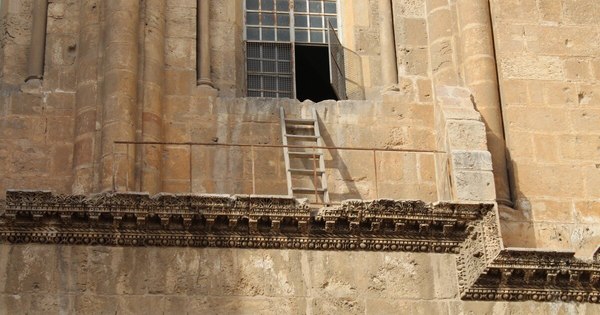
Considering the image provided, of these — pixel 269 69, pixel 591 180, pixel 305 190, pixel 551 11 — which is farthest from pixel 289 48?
pixel 591 180

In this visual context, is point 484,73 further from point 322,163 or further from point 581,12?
point 322,163

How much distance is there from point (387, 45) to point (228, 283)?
5.59m

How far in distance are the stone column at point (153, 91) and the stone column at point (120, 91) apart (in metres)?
0.19

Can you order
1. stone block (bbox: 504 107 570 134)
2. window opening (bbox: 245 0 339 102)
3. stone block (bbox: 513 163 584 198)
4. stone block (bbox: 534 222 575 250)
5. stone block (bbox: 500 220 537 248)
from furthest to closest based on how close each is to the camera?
window opening (bbox: 245 0 339 102)
stone block (bbox: 504 107 570 134)
stone block (bbox: 513 163 584 198)
stone block (bbox: 534 222 575 250)
stone block (bbox: 500 220 537 248)

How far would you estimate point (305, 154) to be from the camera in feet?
72.6

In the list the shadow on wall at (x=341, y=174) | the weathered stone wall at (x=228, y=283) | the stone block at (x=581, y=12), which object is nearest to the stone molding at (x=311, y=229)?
the weathered stone wall at (x=228, y=283)

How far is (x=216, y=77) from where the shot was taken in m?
23.0

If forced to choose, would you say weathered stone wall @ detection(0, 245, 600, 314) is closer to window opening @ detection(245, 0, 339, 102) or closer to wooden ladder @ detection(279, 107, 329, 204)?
wooden ladder @ detection(279, 107, 329, 204)

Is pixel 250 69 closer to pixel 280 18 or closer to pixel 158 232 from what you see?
pixel 280 18

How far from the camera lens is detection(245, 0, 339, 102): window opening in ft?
77.6

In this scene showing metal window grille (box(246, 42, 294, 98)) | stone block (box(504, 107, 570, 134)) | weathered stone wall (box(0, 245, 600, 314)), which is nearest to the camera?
weathered stone wall (box(0, 245, 600, 314))

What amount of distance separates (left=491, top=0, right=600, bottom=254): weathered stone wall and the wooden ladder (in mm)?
2787

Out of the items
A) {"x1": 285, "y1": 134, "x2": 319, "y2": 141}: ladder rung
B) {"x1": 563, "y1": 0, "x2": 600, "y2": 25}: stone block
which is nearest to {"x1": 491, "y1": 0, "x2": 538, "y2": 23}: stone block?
{"x1": 563, "y1": 0, "x2": 600, "y2": 25}: stone block

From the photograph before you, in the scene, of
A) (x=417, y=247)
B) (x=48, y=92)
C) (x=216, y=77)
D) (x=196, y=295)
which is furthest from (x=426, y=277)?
(x=48, y=92)
